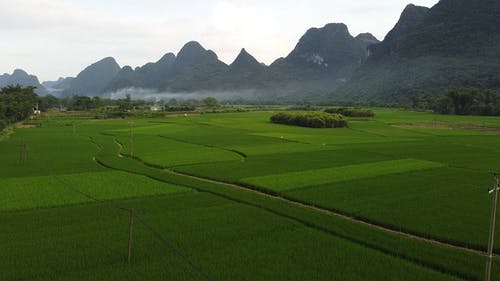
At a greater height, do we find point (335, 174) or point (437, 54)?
point (437, 54)

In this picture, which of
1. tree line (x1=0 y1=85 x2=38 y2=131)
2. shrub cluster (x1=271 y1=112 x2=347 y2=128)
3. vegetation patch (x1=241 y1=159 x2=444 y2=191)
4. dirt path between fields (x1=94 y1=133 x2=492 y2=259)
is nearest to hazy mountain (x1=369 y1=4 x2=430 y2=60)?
shrub cluster (x1=271 y1=112 x2=347 y2=128)

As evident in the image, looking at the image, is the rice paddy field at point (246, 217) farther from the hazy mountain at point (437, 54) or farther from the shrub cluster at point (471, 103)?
the hazy mountain at point (437, 54)

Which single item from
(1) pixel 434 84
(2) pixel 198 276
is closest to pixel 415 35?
(1) pixel 434 84

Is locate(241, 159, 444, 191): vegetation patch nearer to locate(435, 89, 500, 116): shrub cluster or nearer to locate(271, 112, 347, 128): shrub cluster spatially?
locate(271, 112, 347, 128): shrub cluster

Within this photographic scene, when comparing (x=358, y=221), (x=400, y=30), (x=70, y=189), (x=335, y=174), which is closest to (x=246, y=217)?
(x=358, y=221)

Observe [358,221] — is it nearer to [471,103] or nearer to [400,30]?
[471,103]

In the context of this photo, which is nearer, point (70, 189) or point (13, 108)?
point (70, 189)
